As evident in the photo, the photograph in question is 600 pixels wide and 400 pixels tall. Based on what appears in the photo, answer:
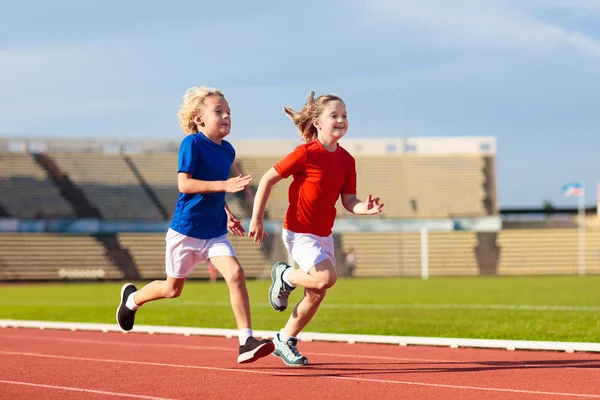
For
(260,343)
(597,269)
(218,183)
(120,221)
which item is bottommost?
(597,269)

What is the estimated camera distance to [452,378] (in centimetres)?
705

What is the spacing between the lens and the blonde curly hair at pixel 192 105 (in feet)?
25.0

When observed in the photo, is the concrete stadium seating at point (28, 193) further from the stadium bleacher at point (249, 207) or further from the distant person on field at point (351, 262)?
the distant person on field at point (351, 262)

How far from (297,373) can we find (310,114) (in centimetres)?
217

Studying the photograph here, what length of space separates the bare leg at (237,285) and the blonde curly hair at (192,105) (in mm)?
1217

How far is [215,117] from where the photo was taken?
7480mm

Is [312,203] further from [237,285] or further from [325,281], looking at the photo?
[237,285]

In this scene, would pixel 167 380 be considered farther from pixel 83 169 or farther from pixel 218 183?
pixel 83 169

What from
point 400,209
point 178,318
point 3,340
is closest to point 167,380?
point 3,340

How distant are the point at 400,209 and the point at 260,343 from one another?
55.8 metres

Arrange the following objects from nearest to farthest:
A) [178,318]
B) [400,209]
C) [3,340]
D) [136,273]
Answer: [3,340] → [178,318] → [136,273] → [400,209]

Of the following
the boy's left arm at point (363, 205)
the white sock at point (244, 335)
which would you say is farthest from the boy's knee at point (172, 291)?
the boy's left arm at point (363, 205)

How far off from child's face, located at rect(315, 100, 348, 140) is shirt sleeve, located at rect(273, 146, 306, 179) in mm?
276

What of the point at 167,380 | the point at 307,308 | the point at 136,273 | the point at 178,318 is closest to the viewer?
the point at 167,380
